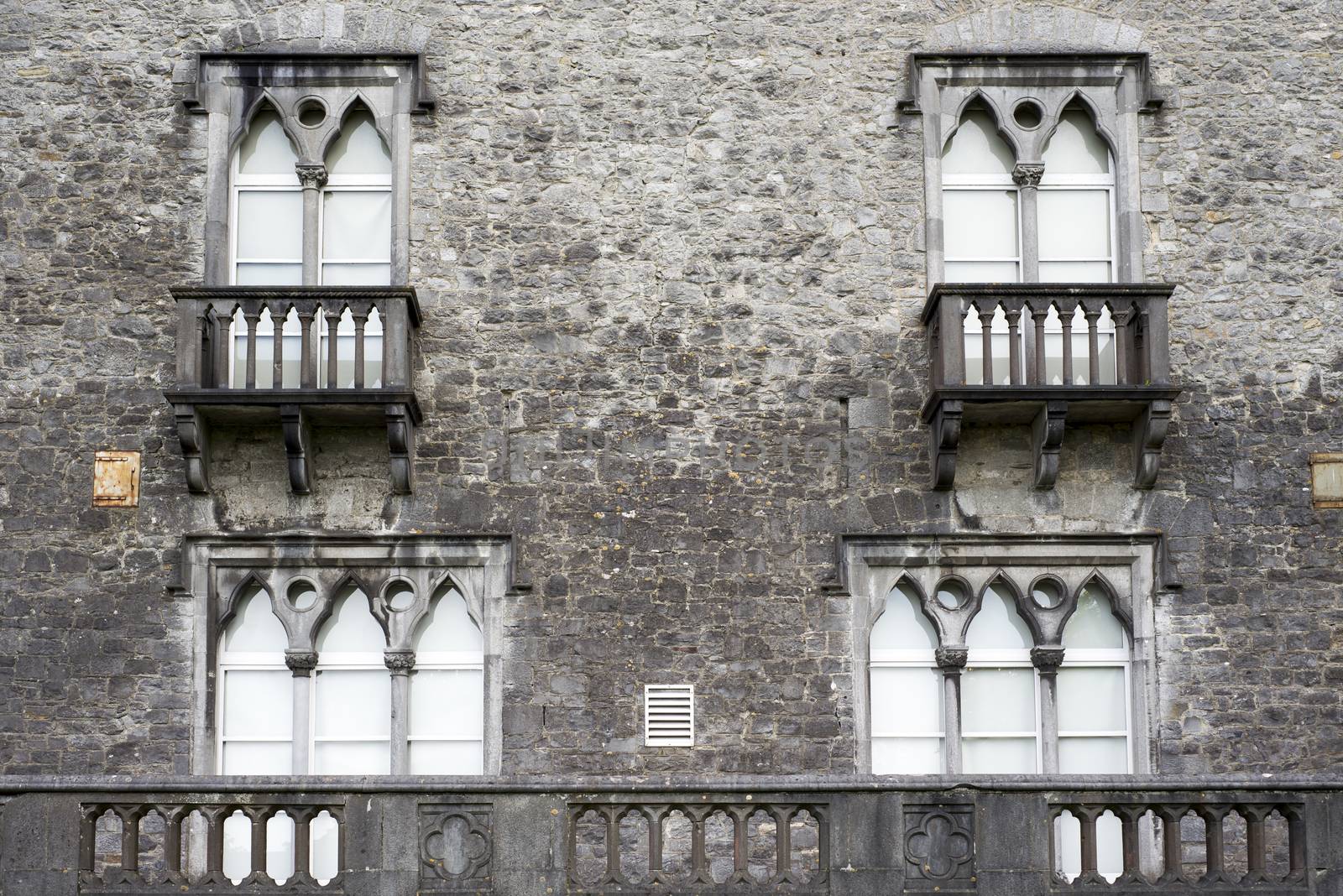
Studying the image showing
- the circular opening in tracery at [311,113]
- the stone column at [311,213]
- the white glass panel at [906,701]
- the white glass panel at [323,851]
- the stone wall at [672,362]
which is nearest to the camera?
the white glass panel at [323,851]

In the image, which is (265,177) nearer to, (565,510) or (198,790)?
(565,510)

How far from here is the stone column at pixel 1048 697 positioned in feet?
48.2

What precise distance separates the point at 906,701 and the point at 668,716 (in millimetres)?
1863

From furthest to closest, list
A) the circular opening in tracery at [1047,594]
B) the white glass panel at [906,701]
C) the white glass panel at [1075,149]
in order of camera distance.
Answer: the white glass panel at [1075,149]
the circular opening in tracery at [1047,594]
the white glass panel at [906,701]

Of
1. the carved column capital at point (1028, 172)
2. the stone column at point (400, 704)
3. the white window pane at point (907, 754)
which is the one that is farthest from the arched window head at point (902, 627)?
the stone column at point (400, 704)

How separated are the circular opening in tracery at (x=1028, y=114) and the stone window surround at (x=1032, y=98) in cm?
4

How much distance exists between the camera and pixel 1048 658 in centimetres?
1476

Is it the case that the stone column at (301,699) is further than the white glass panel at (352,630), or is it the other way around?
the white glass panel at (352,630)

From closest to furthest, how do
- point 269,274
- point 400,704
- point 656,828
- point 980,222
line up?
point 656,828, point 400,704, point 269,274, point 980,222

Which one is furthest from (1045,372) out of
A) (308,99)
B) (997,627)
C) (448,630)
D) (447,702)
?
(308,99)

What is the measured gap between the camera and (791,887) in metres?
11.8

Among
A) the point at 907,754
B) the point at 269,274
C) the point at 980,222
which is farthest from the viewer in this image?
the point at 980,222

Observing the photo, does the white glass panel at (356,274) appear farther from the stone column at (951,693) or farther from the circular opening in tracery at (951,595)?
the stone column at (951,693)

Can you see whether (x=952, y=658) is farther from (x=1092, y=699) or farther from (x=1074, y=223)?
(x=1074, y=223)
